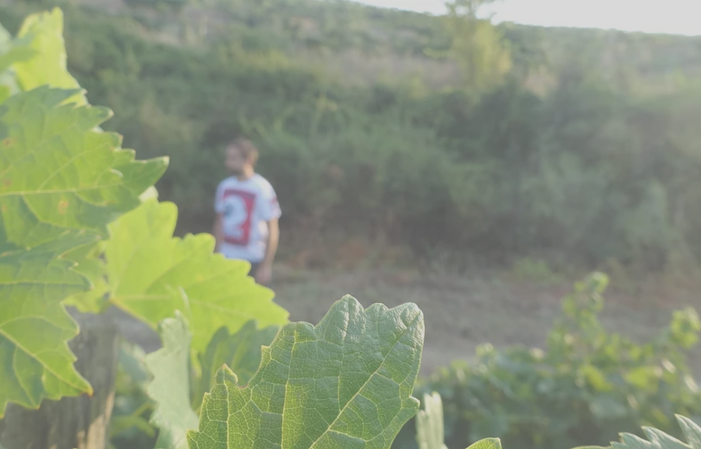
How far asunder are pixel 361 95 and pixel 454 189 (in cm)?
301

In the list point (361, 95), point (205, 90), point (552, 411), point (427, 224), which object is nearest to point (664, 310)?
point (427, 224)

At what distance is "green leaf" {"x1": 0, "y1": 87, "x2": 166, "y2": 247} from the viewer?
341mm

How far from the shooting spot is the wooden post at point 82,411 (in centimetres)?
38

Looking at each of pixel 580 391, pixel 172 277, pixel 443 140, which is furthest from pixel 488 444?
pixel 443 140

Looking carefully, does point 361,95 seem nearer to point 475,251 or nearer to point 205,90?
point 205,90

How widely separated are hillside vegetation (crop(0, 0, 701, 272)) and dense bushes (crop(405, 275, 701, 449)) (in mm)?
5198

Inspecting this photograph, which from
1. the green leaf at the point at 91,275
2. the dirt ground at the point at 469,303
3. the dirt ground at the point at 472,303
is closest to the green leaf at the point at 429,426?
the green leaf at the point at 91,275

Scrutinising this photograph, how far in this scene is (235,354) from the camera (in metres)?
0.38

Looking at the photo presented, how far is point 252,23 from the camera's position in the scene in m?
14.1

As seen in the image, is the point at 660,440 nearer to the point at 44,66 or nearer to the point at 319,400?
the point at 319,400

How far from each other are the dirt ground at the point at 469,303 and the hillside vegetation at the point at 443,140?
1.74ft

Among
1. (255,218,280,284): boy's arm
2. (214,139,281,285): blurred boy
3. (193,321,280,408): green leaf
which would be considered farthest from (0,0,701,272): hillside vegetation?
(193,321,280,408): green leaf

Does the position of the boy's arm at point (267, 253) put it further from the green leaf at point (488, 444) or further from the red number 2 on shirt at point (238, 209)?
the green leaf at point (488, 444)

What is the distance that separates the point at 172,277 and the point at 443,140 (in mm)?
8217
